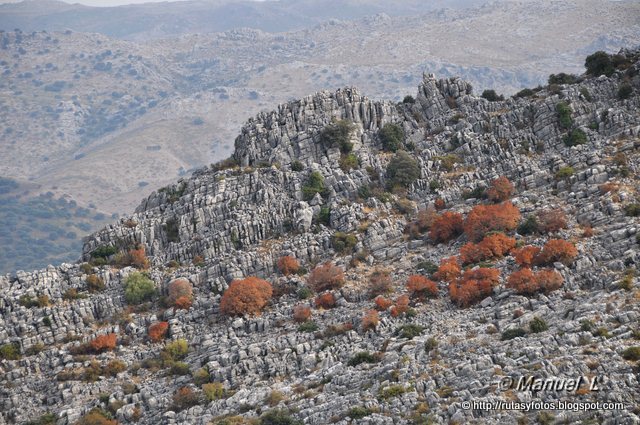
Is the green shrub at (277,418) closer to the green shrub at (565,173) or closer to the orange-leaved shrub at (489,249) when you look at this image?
the orange-leaved shrub at (489,249)

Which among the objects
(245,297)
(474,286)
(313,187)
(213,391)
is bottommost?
(213,391)

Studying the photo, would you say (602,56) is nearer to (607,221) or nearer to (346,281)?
(607,221)

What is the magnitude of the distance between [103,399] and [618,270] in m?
55.1

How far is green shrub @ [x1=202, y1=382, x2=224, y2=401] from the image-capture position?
9156 centimetres

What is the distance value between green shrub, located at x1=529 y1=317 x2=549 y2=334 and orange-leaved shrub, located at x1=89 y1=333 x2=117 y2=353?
50.4 metres

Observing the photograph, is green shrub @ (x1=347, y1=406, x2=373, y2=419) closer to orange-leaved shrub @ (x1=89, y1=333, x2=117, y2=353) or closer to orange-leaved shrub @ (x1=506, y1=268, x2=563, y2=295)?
orange-leaved shrub @ (x1=506, y1=268, x2=563, y2=295)

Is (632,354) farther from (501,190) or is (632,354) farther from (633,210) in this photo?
(501,190)

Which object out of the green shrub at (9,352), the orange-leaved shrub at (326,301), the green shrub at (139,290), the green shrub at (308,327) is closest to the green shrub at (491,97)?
the orange-leaved shrub at (326,301)

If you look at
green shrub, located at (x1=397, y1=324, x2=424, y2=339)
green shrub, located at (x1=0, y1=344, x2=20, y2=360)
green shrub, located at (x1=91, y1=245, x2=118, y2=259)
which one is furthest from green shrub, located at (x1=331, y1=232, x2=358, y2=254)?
green shrub, located at (x1=0, y1=344, x2=20, y2=360)

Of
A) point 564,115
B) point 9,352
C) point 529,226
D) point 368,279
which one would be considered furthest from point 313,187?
point 9,352

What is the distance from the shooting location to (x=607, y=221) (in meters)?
104

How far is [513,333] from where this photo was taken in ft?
274

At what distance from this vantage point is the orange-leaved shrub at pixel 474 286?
97.8 meters

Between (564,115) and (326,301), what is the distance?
159 ft
